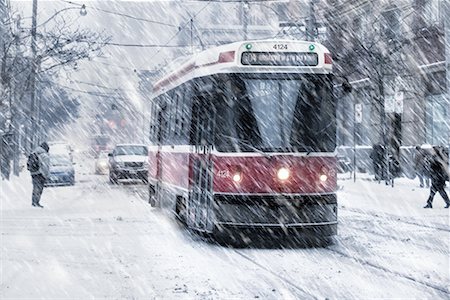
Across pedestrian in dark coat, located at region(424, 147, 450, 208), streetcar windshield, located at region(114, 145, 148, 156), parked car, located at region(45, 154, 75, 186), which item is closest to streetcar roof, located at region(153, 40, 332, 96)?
pedestrian in dark coat, located at region(424, 147, 450, 208)

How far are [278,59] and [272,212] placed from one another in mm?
2563

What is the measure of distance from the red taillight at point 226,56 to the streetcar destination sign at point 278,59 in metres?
0.18

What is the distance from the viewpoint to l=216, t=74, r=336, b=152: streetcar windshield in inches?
443

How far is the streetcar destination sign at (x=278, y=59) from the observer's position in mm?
11586

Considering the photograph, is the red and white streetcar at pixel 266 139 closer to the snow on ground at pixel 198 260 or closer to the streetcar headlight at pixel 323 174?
the streetcar headlight at pixel 323 174

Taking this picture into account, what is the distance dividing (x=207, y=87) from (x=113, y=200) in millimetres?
10076

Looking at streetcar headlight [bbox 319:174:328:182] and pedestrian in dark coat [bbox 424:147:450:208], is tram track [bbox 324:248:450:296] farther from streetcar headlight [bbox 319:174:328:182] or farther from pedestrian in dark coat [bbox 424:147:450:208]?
pedestrian in dark coat [bbox 424:147:450:208]

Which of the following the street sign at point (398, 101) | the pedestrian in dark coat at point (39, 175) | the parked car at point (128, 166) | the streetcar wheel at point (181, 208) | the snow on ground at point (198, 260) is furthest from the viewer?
the parked car at point (128, 166)

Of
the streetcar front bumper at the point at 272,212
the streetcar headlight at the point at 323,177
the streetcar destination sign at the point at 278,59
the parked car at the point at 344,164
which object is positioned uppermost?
the streetcar destination sign at the point at 278,59

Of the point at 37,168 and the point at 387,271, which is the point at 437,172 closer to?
the point at 387,271

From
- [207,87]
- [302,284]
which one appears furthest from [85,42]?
[302,284]

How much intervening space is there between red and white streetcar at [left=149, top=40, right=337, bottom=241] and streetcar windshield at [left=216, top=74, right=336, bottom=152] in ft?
0.05

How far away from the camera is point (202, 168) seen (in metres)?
12.0

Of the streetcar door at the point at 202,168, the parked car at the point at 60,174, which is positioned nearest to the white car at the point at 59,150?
the parked car at the point at 60,174
